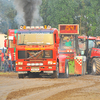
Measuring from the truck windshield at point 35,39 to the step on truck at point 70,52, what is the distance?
329 cm

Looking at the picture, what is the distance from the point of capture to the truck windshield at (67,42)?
21.4 meters

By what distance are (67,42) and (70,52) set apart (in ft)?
3.00

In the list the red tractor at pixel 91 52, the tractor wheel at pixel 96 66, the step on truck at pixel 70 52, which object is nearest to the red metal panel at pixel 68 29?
the step on truck at pixel 70 52

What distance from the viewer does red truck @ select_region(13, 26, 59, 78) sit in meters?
17.3

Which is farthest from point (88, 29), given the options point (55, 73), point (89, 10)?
point (55, 73)

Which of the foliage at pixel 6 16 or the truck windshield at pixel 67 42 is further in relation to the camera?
the foliage at pixel 6 16

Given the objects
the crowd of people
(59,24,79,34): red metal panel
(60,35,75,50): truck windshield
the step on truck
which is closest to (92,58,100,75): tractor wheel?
the step on truck

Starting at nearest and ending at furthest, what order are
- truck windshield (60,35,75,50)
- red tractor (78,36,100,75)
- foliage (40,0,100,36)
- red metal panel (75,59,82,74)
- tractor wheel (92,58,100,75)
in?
red metal panel (75,59,82,74), truck windshield (60,35,75,50), tractor wheel (92,58,100,75), red tractor (78,36,100,75), foliage (40,0,100,36)

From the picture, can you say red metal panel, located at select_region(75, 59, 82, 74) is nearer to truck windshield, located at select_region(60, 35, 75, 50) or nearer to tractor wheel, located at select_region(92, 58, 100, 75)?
truck windshield, located at select_region(60, 35, 75, 50)

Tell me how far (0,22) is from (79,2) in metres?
14.3

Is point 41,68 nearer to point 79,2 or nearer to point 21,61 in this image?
point 21,61

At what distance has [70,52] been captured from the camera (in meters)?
21.0

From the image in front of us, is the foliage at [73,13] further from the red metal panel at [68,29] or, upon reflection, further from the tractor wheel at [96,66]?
the red metal panel at [68,29]

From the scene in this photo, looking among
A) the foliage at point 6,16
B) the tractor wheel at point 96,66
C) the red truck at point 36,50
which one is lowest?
the tractor wheel at point 96,66
